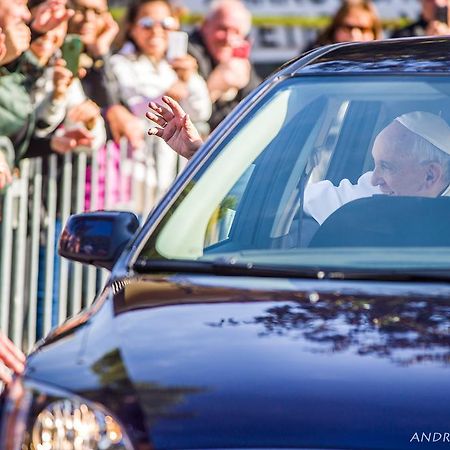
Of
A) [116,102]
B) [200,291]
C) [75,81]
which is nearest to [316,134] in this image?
[200,291]

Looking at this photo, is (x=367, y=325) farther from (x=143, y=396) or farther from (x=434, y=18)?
(x=434, y=18)

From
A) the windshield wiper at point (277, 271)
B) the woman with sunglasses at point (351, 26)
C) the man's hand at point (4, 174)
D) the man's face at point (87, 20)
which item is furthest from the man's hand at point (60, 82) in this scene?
the windshield wiper at point (277, 271)

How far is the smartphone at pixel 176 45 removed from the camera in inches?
410

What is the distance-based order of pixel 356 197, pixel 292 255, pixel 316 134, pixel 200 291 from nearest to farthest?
pixel 200 291, pixel 292 255, pixel 356 197, pixel 316 134

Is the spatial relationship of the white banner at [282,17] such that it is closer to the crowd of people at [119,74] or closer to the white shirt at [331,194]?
the crowd of people at [119,74]

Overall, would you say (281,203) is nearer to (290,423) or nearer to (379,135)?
(379,135)

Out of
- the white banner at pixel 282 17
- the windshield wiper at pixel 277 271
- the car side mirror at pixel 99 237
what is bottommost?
the windshield wiper at pixel 277 271

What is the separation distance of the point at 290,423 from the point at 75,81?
555cm

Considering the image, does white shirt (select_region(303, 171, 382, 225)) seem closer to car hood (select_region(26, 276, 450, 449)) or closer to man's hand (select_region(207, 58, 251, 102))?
car hood (select_region(26, 276, 450, 449))

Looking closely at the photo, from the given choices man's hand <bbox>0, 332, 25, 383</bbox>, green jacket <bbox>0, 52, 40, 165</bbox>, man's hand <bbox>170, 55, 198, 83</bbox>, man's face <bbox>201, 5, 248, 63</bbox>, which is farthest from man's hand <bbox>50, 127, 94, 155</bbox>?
man's face <bbox>201, 5, 248, 63</bbox>

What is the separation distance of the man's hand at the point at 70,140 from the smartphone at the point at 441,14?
15.8 ft

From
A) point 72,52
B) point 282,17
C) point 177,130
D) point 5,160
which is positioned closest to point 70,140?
point 5,160

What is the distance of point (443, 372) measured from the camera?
3734mm

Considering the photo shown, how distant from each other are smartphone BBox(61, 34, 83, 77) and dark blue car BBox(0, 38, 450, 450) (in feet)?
10.8
